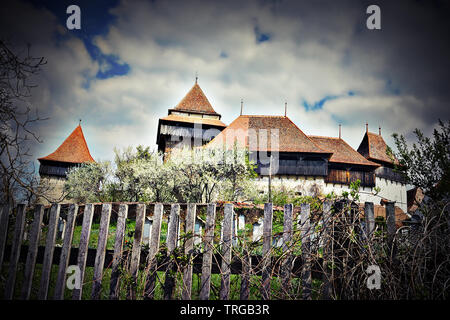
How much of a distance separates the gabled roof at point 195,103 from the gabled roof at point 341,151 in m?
13.5

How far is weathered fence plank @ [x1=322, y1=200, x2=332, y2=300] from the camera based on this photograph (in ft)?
7.79

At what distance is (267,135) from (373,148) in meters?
16.0

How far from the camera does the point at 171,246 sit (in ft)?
8.60

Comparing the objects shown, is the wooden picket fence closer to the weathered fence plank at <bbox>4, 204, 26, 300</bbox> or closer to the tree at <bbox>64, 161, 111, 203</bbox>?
the weathered fence plank at <bbox>4, 204, 26, 300</bbox>

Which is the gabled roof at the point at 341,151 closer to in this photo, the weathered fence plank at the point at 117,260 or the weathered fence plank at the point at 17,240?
the weathered fence plank at the point at 117,260

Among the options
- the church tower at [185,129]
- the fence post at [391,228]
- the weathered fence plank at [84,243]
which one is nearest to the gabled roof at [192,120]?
the church tower at [185,129]

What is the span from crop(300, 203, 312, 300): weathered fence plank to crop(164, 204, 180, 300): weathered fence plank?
1.23 m

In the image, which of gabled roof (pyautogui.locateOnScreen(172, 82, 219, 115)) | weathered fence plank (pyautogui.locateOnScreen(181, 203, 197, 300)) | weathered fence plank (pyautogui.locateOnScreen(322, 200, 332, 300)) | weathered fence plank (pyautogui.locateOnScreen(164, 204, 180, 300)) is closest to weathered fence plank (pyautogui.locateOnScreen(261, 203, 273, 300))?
weathered fence plank (pyautogui.locateOnScreen(322, 200, 332, 300))

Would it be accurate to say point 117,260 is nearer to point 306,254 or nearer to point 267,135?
point 306,254

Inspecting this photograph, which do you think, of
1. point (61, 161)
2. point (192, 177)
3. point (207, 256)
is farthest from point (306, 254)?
point (61, 161)

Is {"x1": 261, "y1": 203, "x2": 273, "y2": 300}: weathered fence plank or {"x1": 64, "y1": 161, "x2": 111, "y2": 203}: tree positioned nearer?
{"x1": 261, "y1": 203, "x2": 273, "y2": 300}: weathered fence plank

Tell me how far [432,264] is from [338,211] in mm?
848

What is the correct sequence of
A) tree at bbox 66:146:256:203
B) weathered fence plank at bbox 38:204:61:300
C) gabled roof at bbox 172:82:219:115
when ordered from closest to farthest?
1. weathered fence plank at bbox 38:204:61:300
2. tree at bbox 66:146:256:203
3. gabled roof at bbox 172:82:219:115
